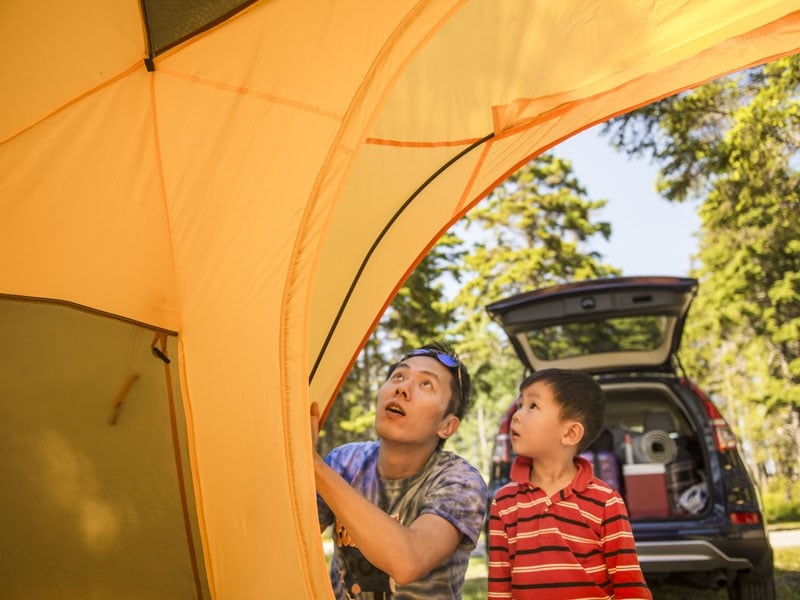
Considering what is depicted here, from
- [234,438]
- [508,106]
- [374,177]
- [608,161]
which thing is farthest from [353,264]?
[608,161]

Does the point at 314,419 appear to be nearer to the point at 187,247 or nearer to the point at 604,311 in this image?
the point at 187,247

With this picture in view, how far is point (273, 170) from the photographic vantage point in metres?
2.40

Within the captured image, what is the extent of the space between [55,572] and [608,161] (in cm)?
2789

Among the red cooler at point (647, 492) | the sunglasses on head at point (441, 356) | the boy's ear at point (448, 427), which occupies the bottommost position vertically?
the red cooler at point (647, 492)

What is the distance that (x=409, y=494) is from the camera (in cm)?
257

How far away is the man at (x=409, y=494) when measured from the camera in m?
2.16

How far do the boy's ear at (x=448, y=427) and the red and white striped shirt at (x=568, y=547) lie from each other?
31 centimetres

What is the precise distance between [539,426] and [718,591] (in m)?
4.47

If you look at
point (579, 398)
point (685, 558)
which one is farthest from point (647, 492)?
point (579, 398)

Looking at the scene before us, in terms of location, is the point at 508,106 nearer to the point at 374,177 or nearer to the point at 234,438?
the point at 374,177

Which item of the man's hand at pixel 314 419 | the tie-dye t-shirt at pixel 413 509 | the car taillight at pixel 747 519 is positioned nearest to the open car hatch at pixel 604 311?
the car taillight at pixel 747 519

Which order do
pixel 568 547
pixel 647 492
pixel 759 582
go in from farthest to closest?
1. pixel 647 492
2. pixel 759 582
3. pixel 568 547

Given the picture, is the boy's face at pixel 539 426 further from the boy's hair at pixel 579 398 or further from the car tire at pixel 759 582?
the car tire at pixel 759 582

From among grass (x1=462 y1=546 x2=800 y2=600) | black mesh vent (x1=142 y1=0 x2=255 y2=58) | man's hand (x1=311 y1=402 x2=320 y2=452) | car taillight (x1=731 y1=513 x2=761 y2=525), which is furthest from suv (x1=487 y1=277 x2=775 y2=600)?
black mesh vent (x1=142 y1=0 x2=255 y2=58)
